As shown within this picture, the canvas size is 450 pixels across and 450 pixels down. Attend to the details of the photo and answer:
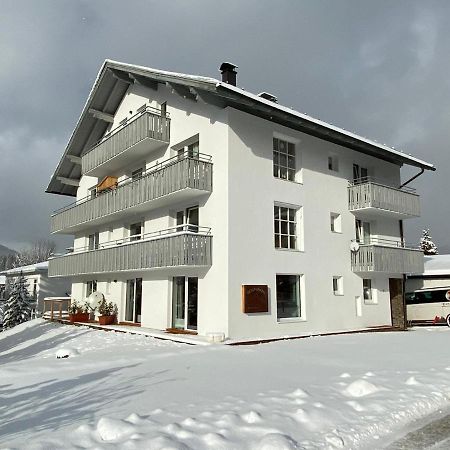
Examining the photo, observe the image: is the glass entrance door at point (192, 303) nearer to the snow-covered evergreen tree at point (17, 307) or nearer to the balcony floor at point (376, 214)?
the balcony floor at point (376, 214)

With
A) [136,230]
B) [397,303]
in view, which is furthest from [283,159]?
[397,303]

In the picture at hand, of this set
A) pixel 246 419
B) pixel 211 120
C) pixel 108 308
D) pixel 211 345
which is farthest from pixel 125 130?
pixel 246 419

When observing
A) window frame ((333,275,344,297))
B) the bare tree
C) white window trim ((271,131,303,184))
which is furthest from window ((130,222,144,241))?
the bare tree

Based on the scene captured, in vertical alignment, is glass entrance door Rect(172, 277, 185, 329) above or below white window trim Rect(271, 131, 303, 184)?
below

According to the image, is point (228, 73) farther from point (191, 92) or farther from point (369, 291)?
point (369, 291)

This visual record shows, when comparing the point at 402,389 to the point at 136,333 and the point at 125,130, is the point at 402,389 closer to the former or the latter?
the point at 136,333

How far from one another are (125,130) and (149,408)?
1665cm

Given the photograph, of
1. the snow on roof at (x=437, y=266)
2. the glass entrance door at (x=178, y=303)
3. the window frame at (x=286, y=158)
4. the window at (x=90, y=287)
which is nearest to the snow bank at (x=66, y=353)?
the glass entrance door at (x=178, y=303)

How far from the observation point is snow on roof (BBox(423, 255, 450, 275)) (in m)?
24.5

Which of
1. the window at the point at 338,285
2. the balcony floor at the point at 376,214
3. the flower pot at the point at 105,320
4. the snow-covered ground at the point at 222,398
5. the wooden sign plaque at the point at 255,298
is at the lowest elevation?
the snow-covered ground at the point at 222,398

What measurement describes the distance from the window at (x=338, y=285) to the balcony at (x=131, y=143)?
392 inches

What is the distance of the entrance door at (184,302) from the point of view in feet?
57.4

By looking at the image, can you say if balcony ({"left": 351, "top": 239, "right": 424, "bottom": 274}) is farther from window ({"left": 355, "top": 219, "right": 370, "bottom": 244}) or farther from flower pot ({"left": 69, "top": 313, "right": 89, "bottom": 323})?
flower pot ({"left": 69, "top": 313, "right": 89, "bottom": 323})

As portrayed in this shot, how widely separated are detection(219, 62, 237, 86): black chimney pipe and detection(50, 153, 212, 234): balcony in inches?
151
